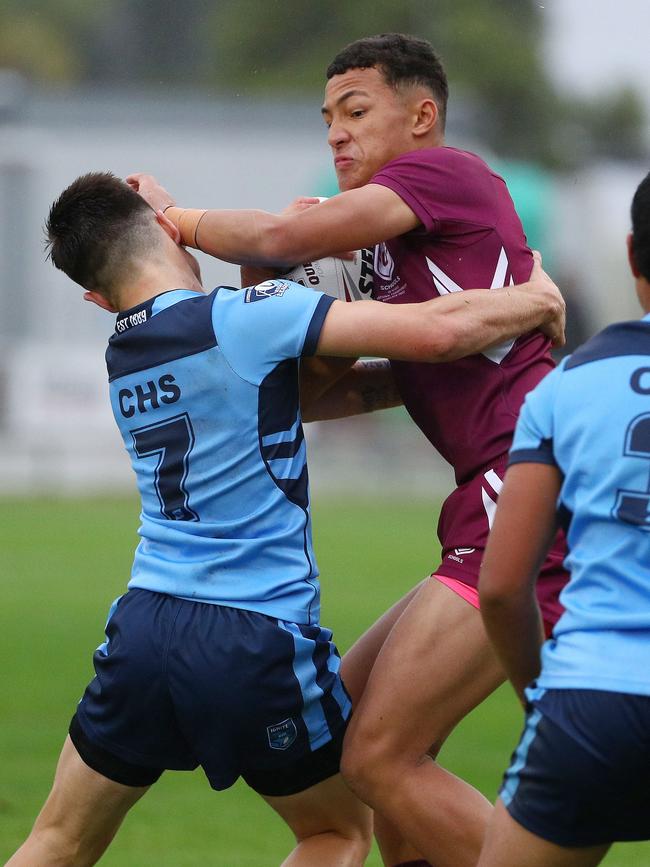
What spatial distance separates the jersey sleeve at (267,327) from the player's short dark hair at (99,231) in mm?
380

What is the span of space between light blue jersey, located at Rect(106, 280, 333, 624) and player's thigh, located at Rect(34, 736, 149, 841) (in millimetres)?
545

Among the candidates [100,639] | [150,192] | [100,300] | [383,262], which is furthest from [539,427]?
[100,639]

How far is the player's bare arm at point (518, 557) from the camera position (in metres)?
3.29

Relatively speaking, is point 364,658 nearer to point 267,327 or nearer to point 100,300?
point 267,327

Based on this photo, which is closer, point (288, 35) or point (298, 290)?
point (298, 290)

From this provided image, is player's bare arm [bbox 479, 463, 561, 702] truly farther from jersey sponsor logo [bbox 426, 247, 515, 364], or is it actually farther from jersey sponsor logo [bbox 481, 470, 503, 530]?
jersey sponsor logo [bbox 426, 247, 515, 364]

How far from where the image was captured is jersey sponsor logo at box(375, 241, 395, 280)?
463cm

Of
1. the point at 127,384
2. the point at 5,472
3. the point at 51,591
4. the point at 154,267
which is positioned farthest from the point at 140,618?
the point at 5,472

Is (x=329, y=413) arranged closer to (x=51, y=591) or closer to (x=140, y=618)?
(x=140, y=618)

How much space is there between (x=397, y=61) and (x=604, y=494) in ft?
6.62

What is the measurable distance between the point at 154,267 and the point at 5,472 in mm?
22008

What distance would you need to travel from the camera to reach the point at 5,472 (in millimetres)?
25688

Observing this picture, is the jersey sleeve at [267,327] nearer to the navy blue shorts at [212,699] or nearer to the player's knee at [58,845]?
the navy blue shorts at [212,699]

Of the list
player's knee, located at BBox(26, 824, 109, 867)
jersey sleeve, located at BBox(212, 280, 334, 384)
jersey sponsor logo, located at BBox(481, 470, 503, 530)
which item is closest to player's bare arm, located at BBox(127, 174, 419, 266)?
jersey sleeve, located at BBox(212, 280, 334, 384)
